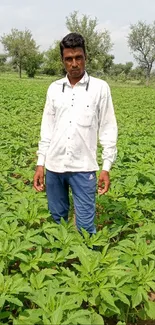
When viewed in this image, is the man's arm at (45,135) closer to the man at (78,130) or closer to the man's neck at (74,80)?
the man at (78,130)

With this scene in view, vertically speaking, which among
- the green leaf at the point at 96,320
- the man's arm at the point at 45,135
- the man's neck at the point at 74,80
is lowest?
the green leaf at the point at 96,320

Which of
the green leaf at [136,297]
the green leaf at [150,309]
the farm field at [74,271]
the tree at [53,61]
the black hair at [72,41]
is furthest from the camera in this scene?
the tree at [53,61]

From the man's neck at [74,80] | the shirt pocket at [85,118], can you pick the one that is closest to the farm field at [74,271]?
the shirt pocket at [85,118]

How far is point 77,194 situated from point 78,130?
1.81 ft

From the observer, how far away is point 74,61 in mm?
2889

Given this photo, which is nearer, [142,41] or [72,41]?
[72,41]

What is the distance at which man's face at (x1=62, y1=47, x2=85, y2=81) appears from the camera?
2885 millimetres

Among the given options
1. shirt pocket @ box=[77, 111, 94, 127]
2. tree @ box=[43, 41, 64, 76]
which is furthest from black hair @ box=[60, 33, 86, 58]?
tree @ box=[43, 41, 64, 76]

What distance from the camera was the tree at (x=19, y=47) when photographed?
2270 inches

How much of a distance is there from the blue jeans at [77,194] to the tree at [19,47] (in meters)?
54.3

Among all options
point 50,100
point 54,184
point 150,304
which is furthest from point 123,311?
point 50,100

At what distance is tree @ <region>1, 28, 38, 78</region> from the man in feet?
178

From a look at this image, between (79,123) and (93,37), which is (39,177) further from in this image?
(93,37)

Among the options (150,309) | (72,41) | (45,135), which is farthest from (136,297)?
(72,41)
